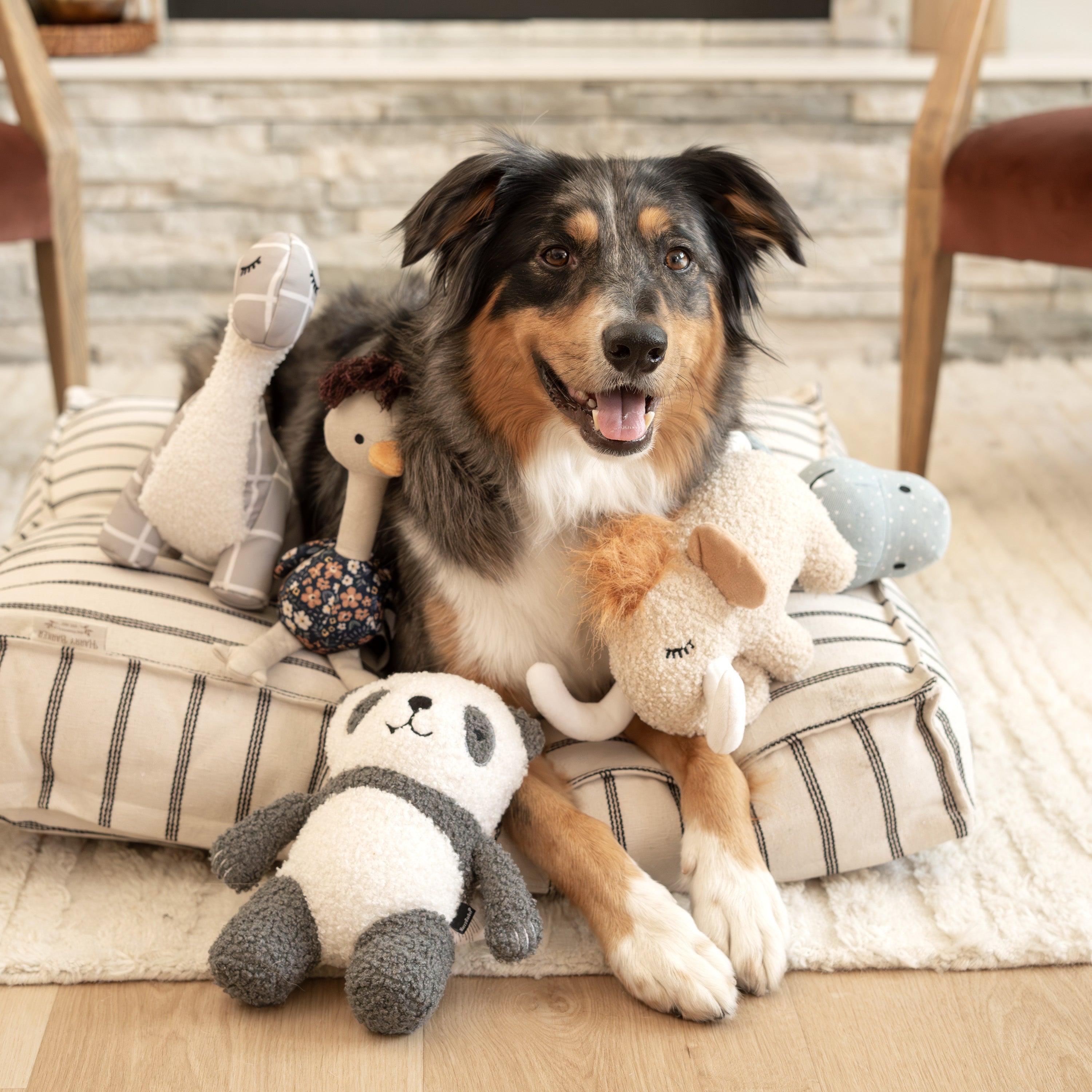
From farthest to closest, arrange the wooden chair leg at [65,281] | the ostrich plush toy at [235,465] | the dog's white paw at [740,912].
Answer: the wooden chair leg at [65,281] < the ostrich plush toy at [235,465] < the dog's white paw at [740,912]

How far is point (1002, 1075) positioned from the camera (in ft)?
4.13

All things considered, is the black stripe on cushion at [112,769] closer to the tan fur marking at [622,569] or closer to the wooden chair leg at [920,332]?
the tan fur marking at [622,569]

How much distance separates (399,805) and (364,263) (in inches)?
116

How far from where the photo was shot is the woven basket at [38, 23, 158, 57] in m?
3.68

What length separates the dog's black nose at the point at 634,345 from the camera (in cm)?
145

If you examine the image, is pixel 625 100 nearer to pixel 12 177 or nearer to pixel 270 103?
pixel 270 103

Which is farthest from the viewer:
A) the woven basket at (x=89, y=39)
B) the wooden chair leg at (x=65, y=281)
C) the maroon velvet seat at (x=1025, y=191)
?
the woven basket at (x=89, y=39)

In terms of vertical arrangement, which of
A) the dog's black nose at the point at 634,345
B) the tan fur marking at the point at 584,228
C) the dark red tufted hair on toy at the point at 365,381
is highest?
the tan fur marking at the point at 584,228

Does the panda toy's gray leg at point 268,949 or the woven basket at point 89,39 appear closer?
the panda toy's gray leg at point 268,949

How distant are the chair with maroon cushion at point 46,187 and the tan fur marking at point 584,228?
176cm

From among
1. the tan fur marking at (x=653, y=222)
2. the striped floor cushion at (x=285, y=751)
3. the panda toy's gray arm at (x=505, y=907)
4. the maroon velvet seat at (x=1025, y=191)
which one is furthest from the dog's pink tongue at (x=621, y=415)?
the maroon velvet seat at (x=1025, y=191)

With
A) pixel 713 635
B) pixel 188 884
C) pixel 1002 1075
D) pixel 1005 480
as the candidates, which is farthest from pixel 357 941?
pixel 1005 480

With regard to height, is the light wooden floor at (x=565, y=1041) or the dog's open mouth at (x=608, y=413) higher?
the dog's open mouth at (x=608, y=413)

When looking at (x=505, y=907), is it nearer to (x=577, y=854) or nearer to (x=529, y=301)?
(x=577, y=854)
